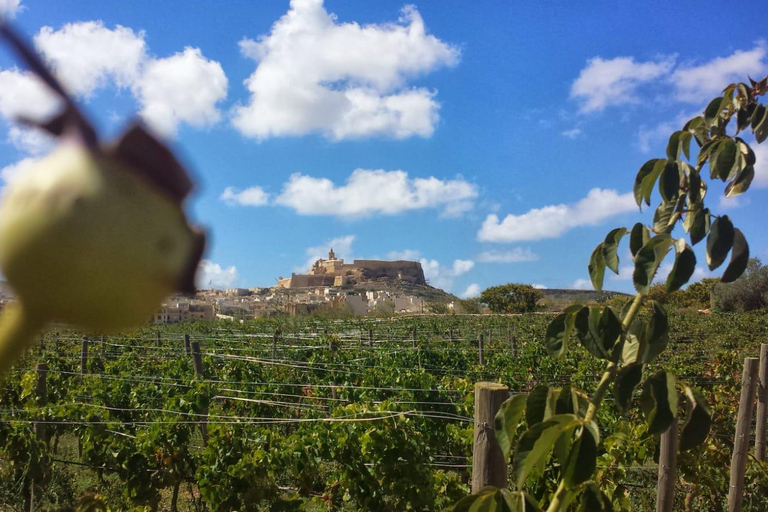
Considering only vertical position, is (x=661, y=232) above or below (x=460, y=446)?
above

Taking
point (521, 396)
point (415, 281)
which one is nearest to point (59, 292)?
point (521, 396)

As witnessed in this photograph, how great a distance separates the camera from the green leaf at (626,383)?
3.24 feet

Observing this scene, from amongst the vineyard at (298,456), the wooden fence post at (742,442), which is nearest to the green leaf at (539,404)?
the vineyard at (298,456)

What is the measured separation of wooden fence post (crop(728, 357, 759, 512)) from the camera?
3.30 meters

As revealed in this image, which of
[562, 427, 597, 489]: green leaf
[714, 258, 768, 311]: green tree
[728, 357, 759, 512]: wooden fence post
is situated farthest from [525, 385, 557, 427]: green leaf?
[714, 258, 768, 311]: green tree

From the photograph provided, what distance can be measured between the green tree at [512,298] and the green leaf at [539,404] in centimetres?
4335

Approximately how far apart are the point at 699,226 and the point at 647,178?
15 cm

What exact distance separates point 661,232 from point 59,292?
1116mm

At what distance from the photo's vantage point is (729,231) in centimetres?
100

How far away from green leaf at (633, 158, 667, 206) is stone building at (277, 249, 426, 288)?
66426 mm

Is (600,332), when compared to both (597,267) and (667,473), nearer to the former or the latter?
(597,267)

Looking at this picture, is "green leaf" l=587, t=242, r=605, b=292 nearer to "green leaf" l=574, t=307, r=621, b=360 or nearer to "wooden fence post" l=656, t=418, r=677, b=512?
"green leaf" l=574, t=307, r=621, b=360

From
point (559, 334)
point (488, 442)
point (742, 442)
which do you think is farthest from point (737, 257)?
point (742, 442)

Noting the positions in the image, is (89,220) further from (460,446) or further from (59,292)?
(460,446)
